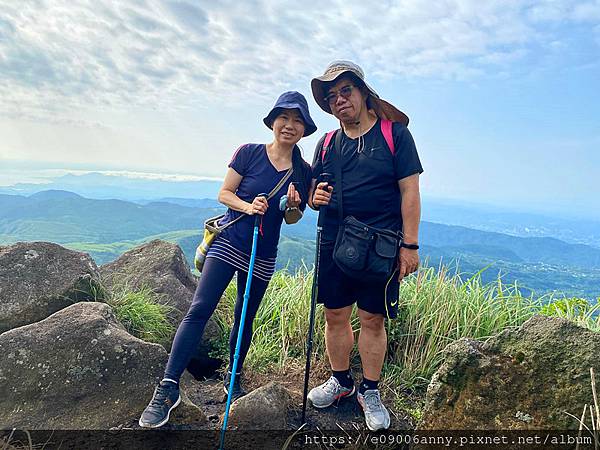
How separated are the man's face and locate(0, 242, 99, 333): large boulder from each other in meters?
3.56

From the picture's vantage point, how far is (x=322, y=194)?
336 cm

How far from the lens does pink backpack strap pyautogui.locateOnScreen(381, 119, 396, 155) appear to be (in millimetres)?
3230

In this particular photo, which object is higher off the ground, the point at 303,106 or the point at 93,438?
the point at 303,106

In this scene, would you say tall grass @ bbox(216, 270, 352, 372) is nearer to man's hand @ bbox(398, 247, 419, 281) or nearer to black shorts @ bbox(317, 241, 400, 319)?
black shorts @ bbox(317, 241, 400, 319)

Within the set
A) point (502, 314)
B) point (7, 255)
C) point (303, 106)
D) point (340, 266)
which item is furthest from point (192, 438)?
point (502, 314)

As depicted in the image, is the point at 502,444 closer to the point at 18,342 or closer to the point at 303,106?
the point at 303,106

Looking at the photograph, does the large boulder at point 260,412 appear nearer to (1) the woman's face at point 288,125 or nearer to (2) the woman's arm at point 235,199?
(2) the woman's arm at point 235,199

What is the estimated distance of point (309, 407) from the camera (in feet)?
12.3

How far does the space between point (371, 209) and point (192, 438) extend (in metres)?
2.24

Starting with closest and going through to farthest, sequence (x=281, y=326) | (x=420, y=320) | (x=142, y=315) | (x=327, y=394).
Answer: (x=327, y=394) < (x=420, y=320) < (x=142, y=315) < (x=281, y=326)

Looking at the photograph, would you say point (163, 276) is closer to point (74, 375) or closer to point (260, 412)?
point (74, 375)

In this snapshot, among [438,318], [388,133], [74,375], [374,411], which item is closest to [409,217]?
[388,133]

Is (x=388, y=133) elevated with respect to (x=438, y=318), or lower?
elevated

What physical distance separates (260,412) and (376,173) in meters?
2.19
